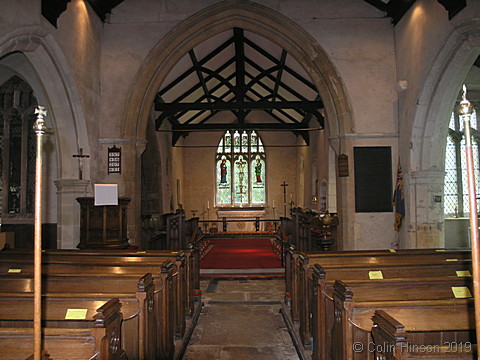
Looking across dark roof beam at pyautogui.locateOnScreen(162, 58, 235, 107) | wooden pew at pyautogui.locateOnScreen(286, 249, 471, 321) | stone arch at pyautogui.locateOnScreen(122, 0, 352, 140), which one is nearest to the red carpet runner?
stone arch at pyautogui.locateOnScreen(122, 0, 352, 140)

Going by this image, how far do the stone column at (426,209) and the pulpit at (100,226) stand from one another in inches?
177

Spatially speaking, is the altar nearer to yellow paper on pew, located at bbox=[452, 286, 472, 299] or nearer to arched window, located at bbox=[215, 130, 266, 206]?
arched window, located at bbox=[215, 130, 266, 206]

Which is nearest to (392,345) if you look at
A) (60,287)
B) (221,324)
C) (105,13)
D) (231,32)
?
(60,287)

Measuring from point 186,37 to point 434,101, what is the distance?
425 centimetres

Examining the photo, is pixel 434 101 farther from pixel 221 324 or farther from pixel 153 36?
pixel 153 36

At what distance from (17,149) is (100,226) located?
2.93 meters

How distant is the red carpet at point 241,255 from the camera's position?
7.58 metres

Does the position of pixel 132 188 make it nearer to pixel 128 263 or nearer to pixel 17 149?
pixel 17 149

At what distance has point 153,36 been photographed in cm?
710

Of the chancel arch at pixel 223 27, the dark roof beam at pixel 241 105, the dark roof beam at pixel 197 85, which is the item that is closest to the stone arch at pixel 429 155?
the chancel arch at pixel 223 27

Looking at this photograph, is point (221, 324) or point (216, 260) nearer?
point (221, 324)

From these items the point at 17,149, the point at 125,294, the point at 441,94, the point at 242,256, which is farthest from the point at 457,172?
the point at 17,149

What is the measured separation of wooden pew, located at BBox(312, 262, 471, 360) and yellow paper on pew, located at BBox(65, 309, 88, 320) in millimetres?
1517

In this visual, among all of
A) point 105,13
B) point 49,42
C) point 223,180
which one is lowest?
point 223,180
